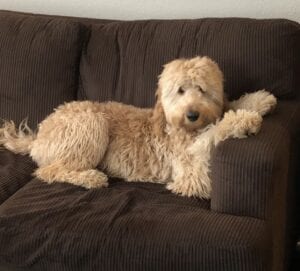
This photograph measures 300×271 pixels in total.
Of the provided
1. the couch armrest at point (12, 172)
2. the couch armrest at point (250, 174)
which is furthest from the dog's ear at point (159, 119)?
the couch armrest at point (12, 172)

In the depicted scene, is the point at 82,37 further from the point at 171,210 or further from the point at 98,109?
the point at 171,210

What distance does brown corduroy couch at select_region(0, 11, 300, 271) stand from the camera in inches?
65.7

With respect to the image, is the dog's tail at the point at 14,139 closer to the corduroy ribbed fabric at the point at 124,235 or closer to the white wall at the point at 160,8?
the corduroy ribbed fabric at the point at 124,235

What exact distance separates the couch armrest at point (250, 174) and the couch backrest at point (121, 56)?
498 mm

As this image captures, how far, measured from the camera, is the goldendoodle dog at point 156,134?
1.98 m

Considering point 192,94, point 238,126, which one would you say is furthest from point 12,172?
point 238,126

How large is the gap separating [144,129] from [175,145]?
158 mm

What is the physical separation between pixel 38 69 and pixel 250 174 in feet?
4.36

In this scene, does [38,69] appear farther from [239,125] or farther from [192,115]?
[239,125]

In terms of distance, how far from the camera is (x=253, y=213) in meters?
1.73

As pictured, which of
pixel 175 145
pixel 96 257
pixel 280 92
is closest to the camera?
pixel 96 257

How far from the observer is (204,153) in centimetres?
200

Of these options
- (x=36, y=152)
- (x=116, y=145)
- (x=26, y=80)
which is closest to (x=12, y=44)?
(x=26, y=80)

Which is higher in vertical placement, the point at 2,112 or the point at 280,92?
the point at 280,92
